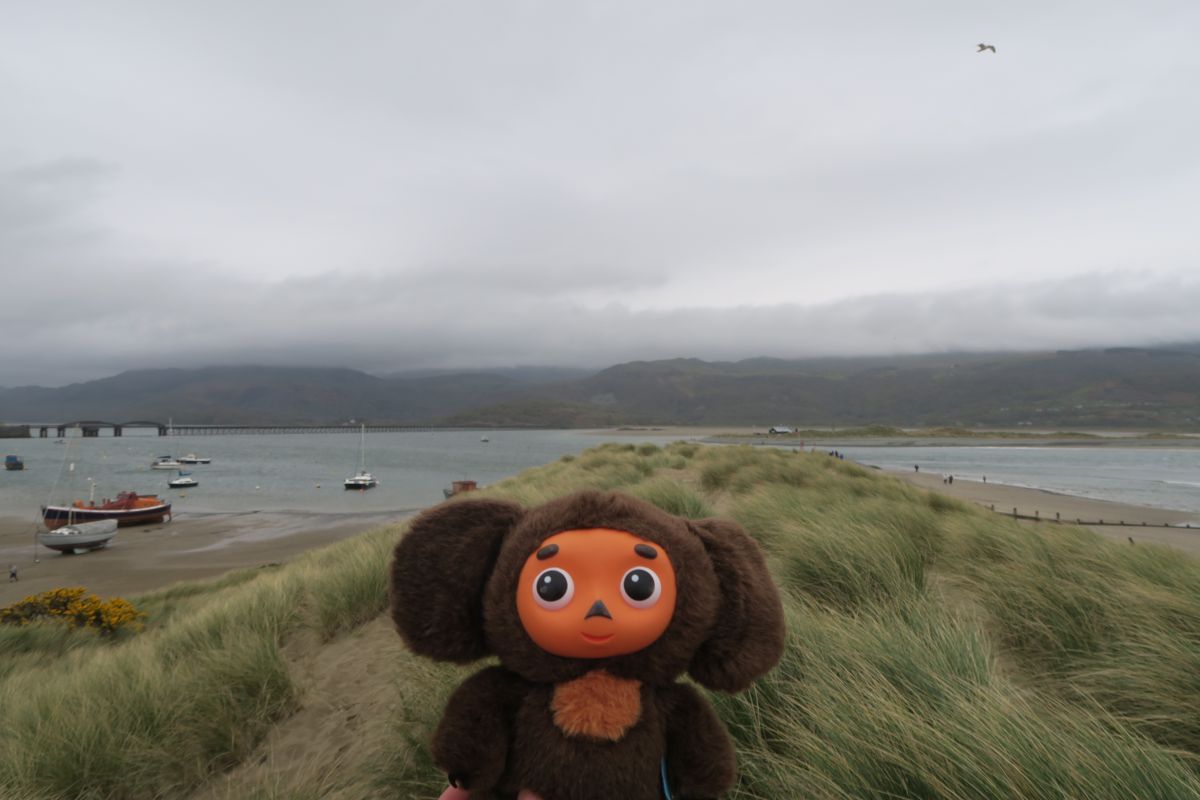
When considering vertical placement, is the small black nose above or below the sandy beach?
above

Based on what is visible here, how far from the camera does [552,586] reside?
5.08ft

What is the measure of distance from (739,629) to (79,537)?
1201 inches

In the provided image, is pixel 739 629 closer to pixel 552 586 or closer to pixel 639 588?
pixel 639 588

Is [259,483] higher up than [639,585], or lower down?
lower down

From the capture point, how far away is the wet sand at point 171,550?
18500mm

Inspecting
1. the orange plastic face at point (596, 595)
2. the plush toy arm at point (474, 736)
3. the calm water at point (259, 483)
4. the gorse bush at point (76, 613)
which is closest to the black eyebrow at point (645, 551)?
the orange plastic face at point (596, 595)

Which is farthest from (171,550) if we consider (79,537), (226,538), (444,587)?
(444,587)

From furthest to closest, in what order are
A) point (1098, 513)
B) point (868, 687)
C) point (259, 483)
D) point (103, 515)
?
point (259, 483) < point (103, 515) < point (1098, 513) < point (868, 687)

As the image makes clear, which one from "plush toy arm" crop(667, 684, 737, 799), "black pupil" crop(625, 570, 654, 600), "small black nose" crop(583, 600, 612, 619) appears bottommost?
"plush toy arm" crop(667, 684, 737, 799)

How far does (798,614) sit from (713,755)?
5.09ft

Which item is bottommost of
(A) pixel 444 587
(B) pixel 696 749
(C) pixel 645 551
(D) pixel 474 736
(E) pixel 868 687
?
(E) pixel 868 687

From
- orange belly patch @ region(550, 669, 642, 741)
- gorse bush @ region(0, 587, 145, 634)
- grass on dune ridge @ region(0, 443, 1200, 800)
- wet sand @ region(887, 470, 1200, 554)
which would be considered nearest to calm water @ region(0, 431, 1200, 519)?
wet sand @ region(887, 470, 1200, 554)

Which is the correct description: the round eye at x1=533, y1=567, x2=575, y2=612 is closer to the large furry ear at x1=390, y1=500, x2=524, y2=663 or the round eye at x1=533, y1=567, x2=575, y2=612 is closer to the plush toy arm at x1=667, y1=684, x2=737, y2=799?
the large furry ear at x1=390, y1=500, x2=524, y2=663

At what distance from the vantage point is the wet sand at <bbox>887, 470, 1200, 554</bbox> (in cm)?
1545
